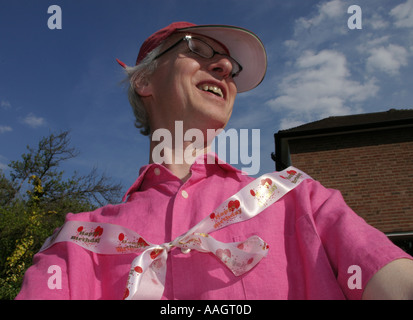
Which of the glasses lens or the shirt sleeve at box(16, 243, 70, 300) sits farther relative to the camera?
the glasses lens

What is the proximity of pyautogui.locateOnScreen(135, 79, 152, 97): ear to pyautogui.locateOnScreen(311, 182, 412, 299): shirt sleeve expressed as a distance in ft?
4.73

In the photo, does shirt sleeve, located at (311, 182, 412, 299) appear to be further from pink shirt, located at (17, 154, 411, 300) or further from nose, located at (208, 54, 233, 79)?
nose, located at (208, 54, 233, 79)

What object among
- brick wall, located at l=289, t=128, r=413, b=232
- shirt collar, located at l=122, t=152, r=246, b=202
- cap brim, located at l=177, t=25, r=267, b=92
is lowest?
shirt collar, located at l=122, t=152, r=246, b=202

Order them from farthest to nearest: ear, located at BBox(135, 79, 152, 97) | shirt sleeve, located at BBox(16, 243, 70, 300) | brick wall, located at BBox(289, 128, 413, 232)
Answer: brick wall, located at BBox(289, 128, 413, 232) → ear, located at BBox(135, 79, 152, 97) → shirt sleeve, located at BBox(16, 243, 70, 300)

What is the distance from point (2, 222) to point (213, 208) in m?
12.5

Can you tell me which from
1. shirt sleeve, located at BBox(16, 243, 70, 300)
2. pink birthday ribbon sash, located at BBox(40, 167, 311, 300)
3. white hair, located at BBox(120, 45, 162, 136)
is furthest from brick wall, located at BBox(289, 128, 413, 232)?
shirt sleeve, located at BBox(16, 243, 70, 300)

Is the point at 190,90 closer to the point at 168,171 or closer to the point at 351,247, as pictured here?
the point at 168,171

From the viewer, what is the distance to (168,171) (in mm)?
1976

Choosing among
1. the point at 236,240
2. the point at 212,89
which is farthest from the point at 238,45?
the point at 236,240

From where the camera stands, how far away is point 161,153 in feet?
7.23

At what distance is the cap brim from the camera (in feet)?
7.98

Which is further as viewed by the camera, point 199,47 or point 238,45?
point 238,45

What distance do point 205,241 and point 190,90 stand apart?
1.03 m
